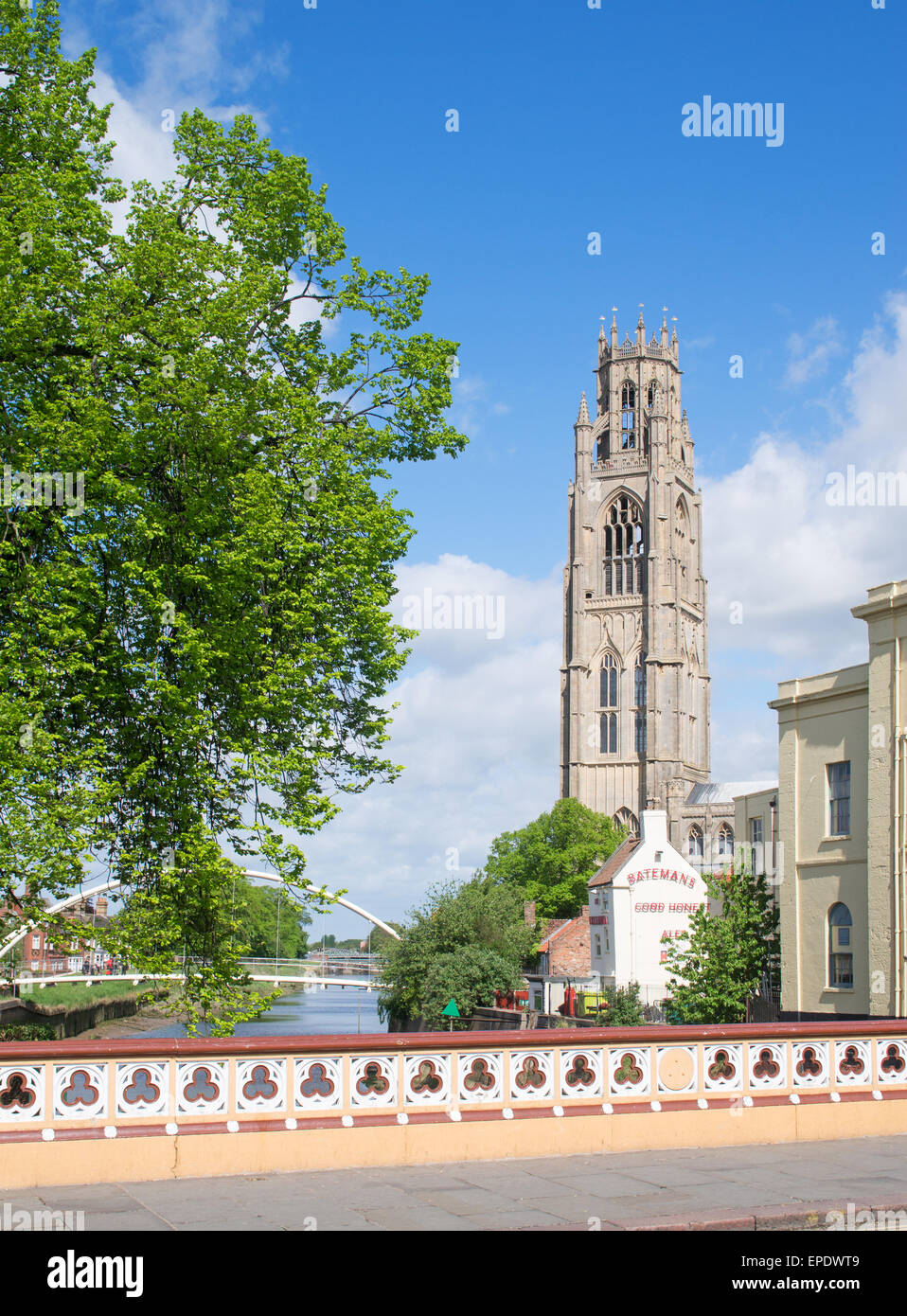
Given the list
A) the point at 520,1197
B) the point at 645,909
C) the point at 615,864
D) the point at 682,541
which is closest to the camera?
the point at 520,1197

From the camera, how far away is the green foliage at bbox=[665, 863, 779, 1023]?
1513 inches

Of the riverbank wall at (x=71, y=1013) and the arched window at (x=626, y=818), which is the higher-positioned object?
the arched window at (x=626, y=818)

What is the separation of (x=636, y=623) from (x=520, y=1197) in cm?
12884

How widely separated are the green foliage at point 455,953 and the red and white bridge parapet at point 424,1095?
140ft

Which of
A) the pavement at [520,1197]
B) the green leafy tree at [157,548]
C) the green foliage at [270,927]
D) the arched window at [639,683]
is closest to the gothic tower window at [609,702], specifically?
the arched window at [639,683]

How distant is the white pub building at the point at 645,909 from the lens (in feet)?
191

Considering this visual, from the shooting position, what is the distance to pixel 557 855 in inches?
4496

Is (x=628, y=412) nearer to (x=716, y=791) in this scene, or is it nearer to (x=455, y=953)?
(x=716, y=791)

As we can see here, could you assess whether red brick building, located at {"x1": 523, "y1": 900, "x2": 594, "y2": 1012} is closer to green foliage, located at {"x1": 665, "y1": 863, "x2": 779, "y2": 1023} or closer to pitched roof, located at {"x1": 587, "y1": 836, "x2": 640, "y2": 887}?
pitched roof, located at {"x1": 587, "y1": 836, "x2": 640, "y2": 887}

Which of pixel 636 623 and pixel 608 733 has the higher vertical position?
pixel 636 623

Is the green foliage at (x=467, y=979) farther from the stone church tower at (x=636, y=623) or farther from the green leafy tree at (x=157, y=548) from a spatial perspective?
the stone church tower at (x=636, y=623)

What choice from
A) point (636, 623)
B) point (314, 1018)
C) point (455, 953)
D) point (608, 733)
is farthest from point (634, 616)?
point (455, 953)

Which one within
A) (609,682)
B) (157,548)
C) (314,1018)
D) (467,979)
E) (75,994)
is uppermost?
(609,682)
